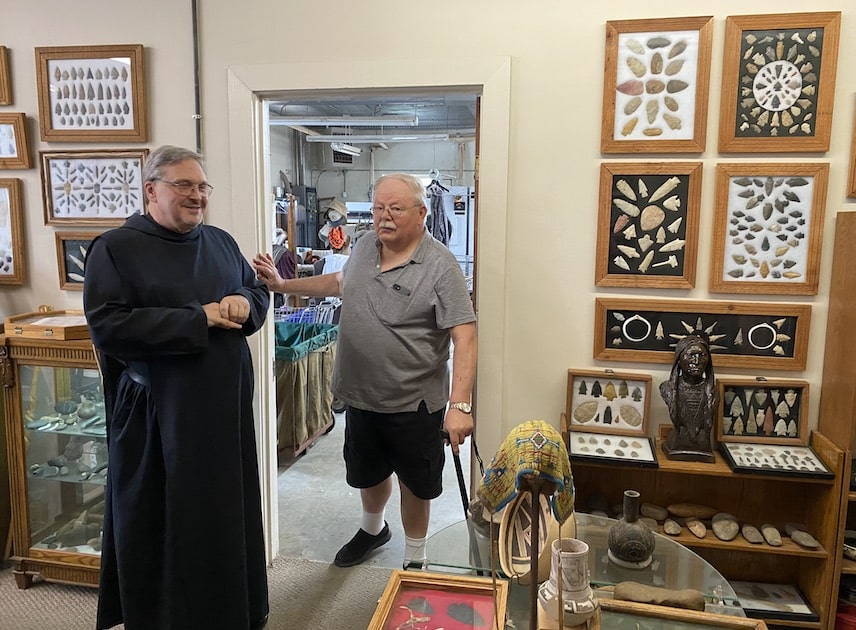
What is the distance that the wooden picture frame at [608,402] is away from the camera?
88.2 inches

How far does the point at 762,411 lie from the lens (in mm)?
2186

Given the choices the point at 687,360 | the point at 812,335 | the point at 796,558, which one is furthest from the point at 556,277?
the point at 796,558

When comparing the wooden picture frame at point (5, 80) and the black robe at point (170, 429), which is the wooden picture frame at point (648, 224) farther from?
the wooden picture frame at point (5, 80)

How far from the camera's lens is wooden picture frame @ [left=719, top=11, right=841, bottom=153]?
201 centimetres

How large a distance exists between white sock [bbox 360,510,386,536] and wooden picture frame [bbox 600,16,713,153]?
1.70 meters

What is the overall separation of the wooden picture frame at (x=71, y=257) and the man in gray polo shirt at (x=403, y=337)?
2.67 feet

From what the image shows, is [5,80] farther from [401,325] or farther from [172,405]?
[401,325]

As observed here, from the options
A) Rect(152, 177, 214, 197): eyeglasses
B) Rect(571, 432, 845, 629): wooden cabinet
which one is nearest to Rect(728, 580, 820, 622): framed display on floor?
Rect(571, 432, 845, 629): wooden cabinet

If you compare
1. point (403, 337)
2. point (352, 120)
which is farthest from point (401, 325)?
point (352, 120)

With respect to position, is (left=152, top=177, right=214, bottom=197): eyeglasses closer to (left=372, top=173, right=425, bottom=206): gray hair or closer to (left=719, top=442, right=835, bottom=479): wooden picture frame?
(left=372, top=173, right=425, bottom=206): gray hair

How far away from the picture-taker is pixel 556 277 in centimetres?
227

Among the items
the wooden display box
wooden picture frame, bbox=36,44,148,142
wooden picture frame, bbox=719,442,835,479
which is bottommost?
wooden picture frame, bbox=719,442,835,479

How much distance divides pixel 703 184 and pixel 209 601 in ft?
6.73

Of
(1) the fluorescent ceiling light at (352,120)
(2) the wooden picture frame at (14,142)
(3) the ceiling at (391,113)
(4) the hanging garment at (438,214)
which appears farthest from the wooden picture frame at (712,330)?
(4) the hanging garment at (438,214)
